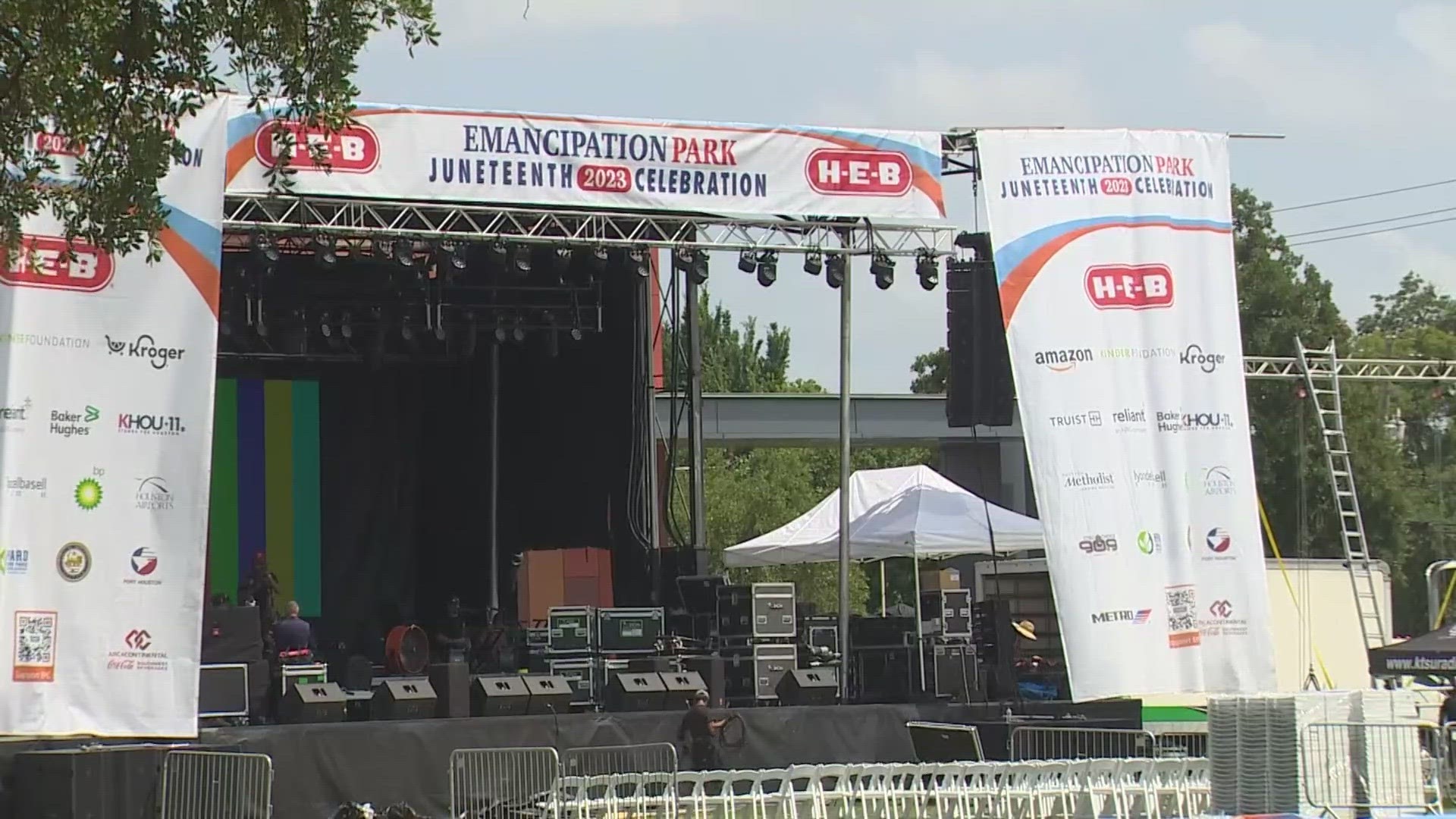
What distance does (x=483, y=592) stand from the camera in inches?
806

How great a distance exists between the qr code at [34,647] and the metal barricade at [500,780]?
276 cm

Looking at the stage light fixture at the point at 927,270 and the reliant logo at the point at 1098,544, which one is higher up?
the stage light fixture at the point at 927,270

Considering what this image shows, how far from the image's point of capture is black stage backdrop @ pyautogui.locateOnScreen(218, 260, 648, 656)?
19.9 metres

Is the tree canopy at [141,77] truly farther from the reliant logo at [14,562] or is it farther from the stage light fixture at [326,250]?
the stage light fixture at [326,250]

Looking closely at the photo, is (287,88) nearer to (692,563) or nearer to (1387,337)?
(692,563)

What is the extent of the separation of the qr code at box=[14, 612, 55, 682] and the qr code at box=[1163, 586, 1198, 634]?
768 centimetres

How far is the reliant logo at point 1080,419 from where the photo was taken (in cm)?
1375

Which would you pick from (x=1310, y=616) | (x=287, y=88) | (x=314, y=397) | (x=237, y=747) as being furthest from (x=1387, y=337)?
(x=287, y=88)

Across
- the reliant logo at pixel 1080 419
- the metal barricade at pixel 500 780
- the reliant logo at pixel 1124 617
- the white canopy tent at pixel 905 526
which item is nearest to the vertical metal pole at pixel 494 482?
the white canopy tent at pixel 905 526

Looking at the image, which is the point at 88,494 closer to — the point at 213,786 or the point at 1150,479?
the point at 213,786

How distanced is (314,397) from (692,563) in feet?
18.1

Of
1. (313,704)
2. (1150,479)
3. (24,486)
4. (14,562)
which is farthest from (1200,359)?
(14,562)

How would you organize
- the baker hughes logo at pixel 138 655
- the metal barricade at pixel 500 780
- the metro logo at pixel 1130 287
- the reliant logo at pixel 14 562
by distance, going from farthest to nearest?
the metro logo at pixel 1130 287, the metal barricade at pixel 500 780, the baker hughes logo at pixel 138 655, the reliant logo at pixel 14 562

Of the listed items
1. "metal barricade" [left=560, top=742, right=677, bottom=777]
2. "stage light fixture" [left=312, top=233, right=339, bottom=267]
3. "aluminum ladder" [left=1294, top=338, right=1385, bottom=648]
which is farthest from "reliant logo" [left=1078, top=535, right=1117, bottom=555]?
"stage light fixture" [left=312, top=233, right=339, bottom=267]
